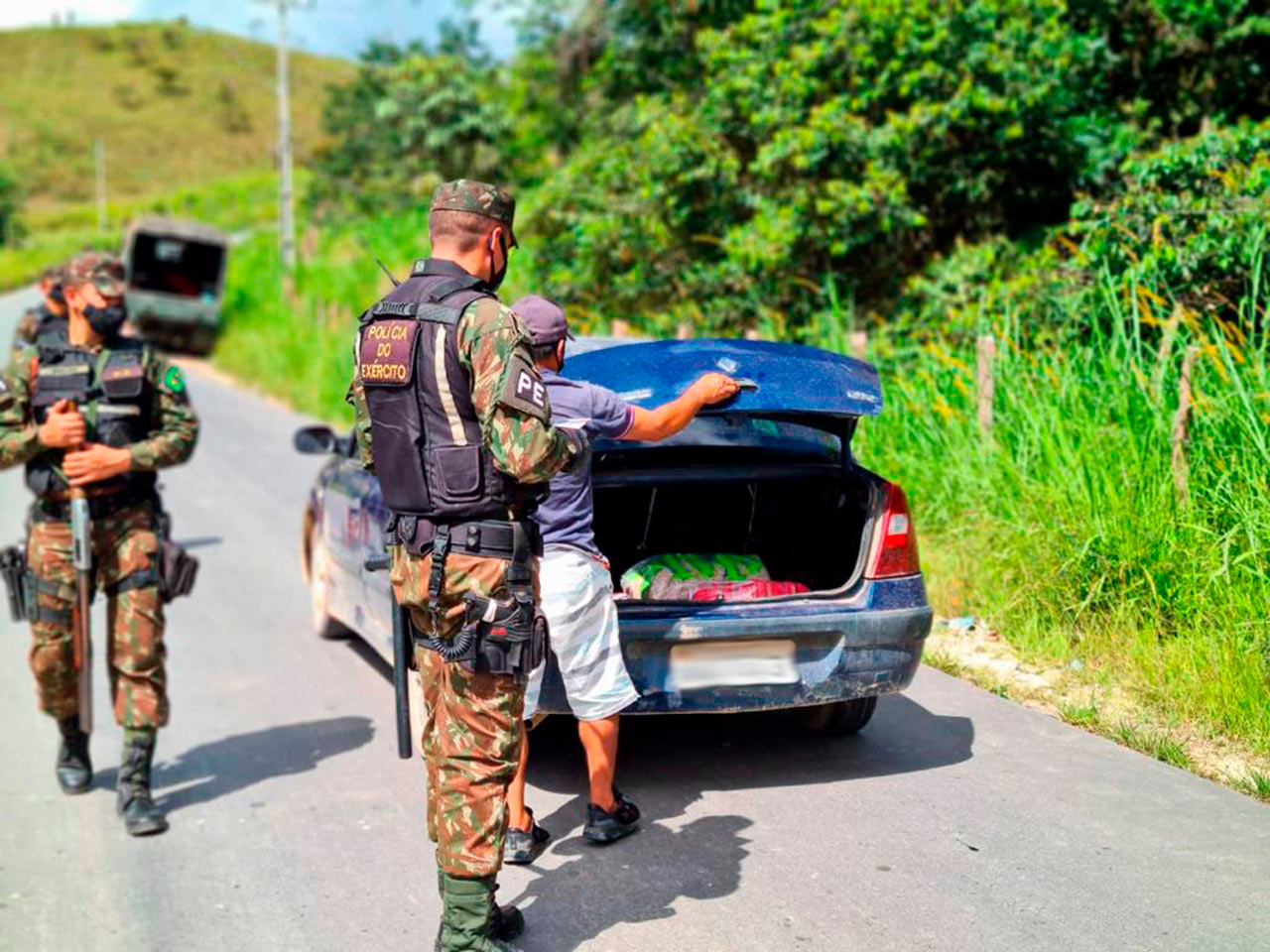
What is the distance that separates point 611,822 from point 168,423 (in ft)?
7.47

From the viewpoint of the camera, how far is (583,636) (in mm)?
4137

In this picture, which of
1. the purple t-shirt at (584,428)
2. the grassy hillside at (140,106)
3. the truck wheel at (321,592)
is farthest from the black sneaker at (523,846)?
the grassy hillside at (140,106)

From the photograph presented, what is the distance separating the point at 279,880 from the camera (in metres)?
4.16

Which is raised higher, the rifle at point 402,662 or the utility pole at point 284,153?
the utility pole at point 284,153

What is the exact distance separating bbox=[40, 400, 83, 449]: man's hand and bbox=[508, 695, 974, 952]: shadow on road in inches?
82.5

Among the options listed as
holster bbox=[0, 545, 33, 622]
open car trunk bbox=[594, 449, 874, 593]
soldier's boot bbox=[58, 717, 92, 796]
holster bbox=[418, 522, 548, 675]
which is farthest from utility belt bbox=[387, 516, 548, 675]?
soldier's boot bbox=[58, 717, 92, 796]

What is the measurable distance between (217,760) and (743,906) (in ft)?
8.74

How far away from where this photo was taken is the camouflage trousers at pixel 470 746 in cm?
329

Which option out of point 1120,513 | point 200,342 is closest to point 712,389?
point 1120,513

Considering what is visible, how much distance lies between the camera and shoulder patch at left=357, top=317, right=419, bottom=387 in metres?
3.26

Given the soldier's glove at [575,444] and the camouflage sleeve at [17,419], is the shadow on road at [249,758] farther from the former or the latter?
the soldier's glove at [575,444]

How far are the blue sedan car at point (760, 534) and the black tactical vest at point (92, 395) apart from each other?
1.08 m

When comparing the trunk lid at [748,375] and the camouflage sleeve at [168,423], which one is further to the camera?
the camouflage sleeve at [168,423]

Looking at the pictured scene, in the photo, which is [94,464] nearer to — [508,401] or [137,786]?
[137,786]
